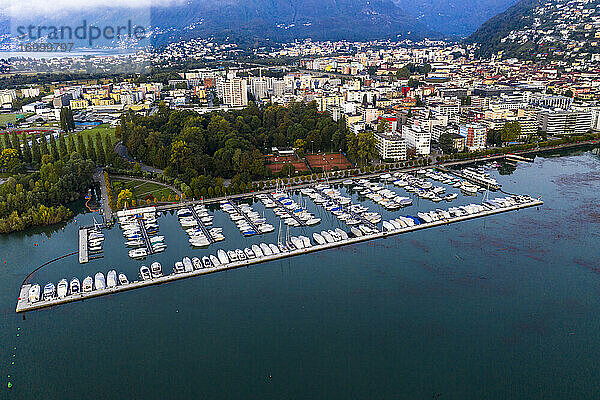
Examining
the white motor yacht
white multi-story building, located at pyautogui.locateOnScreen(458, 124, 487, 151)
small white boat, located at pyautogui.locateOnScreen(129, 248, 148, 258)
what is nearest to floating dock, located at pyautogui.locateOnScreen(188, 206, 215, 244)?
small white boat, located at pyautogui.locateOnScreen(129, 248, 148, 258)

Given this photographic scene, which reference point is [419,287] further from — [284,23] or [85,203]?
[284,23]

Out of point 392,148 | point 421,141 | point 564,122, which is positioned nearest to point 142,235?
point 392,148

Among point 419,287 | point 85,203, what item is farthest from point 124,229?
point 419,287

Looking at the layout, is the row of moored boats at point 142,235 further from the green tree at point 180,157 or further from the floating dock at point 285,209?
the green tree at point 180,157

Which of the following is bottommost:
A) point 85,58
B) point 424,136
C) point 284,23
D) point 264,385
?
point 264,385

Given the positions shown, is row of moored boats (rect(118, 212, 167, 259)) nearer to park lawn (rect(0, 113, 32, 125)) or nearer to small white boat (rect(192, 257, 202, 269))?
small white boat (rect(192, 257, 202, 269))
